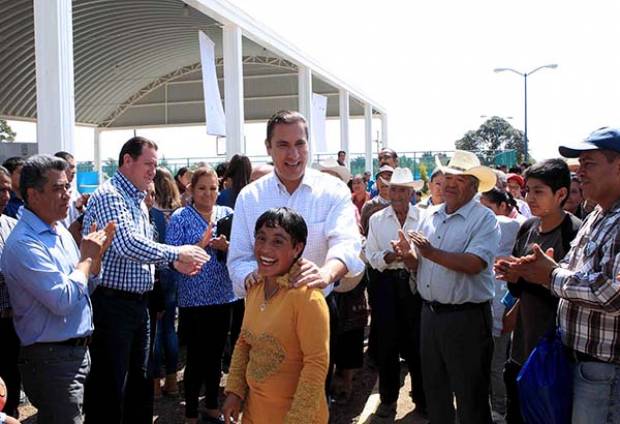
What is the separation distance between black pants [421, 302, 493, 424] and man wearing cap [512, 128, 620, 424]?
1.10 metres

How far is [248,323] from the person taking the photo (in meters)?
2.70

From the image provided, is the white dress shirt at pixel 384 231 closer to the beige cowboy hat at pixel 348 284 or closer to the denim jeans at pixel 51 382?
the beige cowboy hat at pixel 348 284

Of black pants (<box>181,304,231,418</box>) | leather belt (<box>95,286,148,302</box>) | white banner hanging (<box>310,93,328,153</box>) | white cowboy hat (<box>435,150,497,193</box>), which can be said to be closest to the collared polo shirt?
white cowboy hat (<box>435,150,497,193</box>)

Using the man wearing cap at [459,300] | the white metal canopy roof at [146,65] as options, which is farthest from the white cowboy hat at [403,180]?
the white metal canopy roof at [146,65]

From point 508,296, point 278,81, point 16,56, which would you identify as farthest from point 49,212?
point 278,81

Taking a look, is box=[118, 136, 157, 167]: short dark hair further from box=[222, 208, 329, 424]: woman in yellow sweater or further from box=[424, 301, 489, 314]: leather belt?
box=[424, 301, 489, 314]: leather belt

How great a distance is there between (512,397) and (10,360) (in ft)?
12.0

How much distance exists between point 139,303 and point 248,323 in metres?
1.54

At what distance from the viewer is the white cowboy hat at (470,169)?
13.6 ft

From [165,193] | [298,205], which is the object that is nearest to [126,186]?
[298,205]

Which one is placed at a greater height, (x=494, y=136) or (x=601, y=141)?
(x=494, y=136)

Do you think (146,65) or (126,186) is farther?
(146,65)

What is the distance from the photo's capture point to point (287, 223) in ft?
8.61

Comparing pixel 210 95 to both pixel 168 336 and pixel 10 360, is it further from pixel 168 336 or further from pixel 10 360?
pixel 10 360
